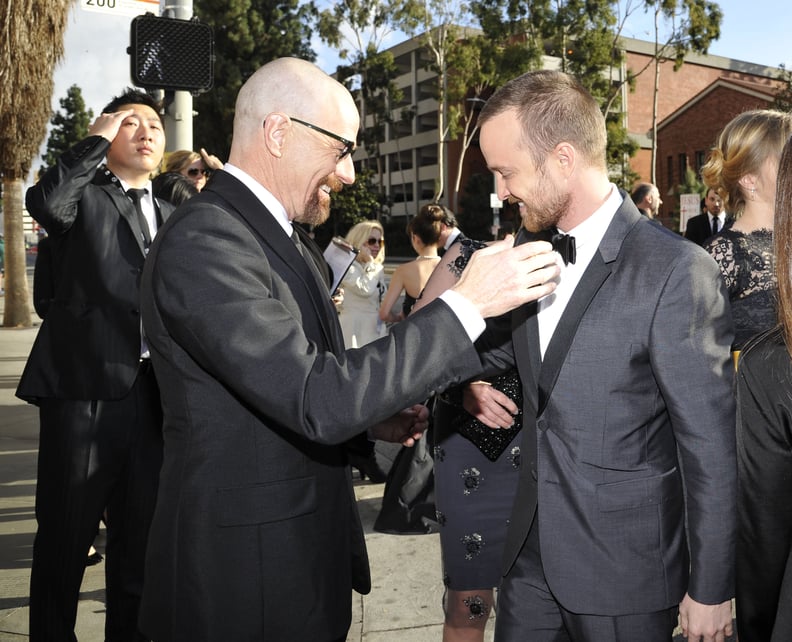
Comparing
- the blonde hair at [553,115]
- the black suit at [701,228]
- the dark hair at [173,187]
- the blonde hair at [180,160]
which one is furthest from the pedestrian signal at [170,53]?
the black suit at [701,228]

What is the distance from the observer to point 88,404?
3359 mm

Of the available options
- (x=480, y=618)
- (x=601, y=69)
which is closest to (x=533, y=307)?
(x=480, y=618)

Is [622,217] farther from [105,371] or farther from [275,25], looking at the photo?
[275,25]

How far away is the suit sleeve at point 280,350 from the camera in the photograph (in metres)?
1.61

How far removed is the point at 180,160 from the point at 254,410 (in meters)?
3.51

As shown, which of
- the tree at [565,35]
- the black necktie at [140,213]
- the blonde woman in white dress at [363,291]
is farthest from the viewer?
the tree at [565,35]

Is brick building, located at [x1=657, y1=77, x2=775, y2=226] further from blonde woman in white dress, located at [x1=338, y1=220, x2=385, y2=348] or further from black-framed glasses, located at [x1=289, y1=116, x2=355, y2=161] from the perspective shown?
black-framed glasses, located at [x1=289, y1=116, x2=355, y2=161]

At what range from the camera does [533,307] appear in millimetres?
2270

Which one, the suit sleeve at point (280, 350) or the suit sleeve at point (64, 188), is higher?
the suit sleeve at point (64, 188)

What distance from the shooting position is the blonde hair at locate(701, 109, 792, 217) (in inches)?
136

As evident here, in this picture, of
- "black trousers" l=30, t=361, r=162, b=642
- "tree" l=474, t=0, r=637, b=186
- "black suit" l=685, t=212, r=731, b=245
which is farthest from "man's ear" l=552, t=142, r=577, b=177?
"tree" l=474, t=0, r=637, b=186

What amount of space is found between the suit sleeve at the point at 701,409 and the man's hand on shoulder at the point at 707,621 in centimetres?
3

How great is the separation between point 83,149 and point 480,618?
8.17 ft

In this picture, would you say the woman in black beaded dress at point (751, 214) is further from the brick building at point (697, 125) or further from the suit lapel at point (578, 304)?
the brick building at point (697, 125)
